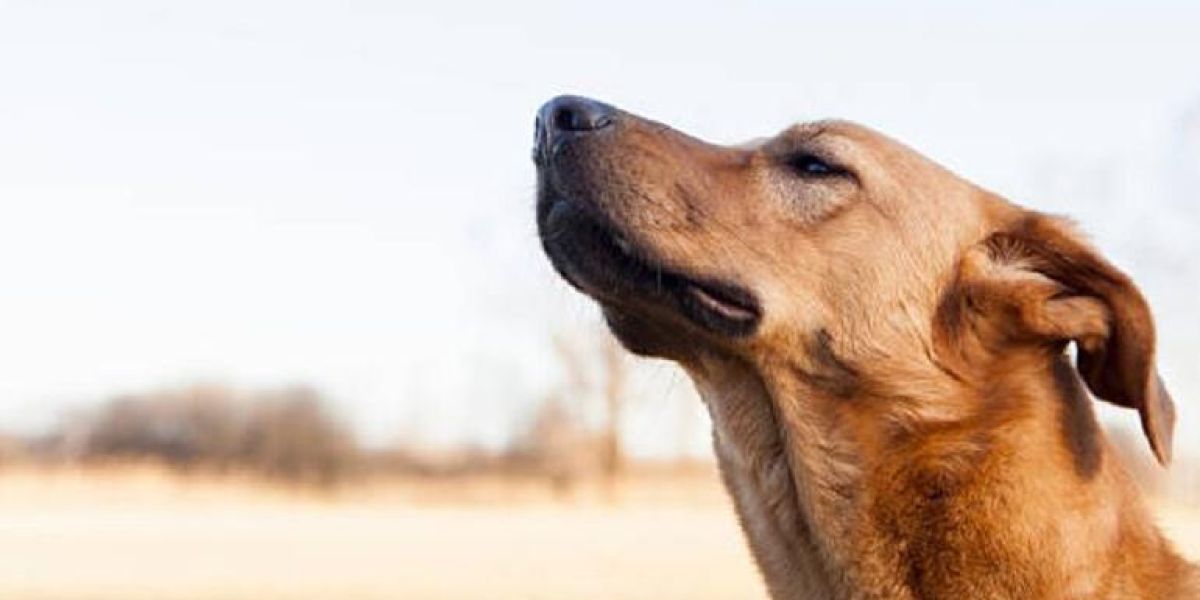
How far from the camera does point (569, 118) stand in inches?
203

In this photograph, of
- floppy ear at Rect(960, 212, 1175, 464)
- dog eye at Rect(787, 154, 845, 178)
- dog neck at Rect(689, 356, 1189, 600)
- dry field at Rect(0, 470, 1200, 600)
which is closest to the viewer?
dog neck at Rect(689, 356, 1189, 600)

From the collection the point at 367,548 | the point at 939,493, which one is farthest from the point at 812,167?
the point at 367,548

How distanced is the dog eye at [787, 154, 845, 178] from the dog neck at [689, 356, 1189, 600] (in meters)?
0.57

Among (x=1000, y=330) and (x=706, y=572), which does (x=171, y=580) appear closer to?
(x=706, y=572)

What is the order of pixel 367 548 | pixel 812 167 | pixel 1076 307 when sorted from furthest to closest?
pixel 367 548 < pixel 812 167 < pixel 1076 307

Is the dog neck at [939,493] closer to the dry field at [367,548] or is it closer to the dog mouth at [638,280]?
the dog mouth at [638,280]

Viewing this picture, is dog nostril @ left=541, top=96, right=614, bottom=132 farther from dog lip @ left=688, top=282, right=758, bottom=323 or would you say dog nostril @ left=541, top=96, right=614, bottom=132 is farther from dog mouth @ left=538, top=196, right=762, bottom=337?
dog lip @ left=688, top=282, right=758, bottom=323

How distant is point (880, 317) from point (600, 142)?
89 centimetres

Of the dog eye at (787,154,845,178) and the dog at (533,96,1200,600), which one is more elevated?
the dog eye at (787,154,845,178)

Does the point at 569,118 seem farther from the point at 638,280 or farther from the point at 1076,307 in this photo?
the point at 1076,307

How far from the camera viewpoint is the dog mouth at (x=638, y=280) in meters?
5.09

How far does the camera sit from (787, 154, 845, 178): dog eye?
536 cm

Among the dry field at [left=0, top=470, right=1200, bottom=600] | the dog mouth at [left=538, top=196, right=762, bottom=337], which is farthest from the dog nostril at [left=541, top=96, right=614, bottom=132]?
the dry field at [left=0, top=470, right=1200, bottom=600]

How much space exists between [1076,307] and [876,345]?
531mm
